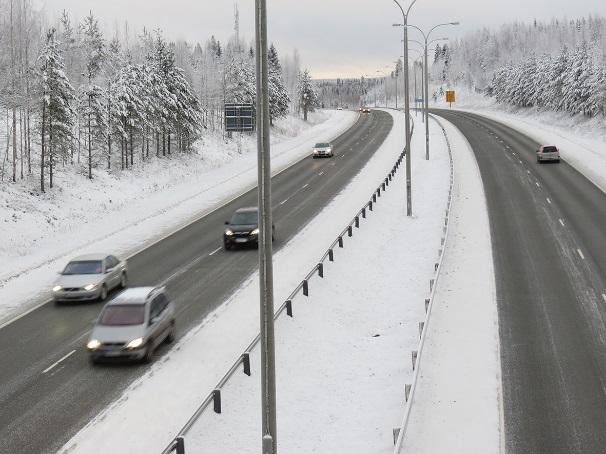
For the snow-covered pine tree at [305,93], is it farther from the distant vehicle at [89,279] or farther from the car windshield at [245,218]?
the distant vehicle at [89,279]

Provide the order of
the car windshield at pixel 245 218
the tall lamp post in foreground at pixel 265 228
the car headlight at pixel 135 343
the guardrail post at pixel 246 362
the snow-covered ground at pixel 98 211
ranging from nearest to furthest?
the tall lamp post in foreground at pixel 265 228, the guardrail post at pixel 246 362, the car headlight at pixel 135 343, the snow-covered ground at pixel 98 211, the car windshield at pixel 245 218

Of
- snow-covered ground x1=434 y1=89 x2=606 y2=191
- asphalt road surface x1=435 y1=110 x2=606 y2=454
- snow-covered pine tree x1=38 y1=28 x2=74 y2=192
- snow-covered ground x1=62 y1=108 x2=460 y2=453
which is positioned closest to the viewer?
snow-covered ground x1=62 y1=108 x2=460 y2=453

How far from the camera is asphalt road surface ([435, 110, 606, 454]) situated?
1295 centimetres

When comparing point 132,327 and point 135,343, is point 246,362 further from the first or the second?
point 132,327

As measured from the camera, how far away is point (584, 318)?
1938cm

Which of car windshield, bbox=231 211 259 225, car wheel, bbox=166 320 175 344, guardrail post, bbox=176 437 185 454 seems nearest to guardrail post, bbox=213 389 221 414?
guardrail post, bbox=176 437 185 454

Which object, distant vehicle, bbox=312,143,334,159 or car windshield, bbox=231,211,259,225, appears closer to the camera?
car windshield, bbox=231,211,259,225

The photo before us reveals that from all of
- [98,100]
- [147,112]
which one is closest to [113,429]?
[98,100]

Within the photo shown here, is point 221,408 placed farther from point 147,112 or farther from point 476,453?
point 147,112

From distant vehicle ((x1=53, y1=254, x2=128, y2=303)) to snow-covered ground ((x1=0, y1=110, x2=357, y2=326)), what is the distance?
56.0 inches

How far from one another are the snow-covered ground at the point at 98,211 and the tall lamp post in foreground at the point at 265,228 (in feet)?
50.9

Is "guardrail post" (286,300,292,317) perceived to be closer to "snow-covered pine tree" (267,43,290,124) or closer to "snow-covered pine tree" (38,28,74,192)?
"snow-covered pine tree" (38,28,74,192)

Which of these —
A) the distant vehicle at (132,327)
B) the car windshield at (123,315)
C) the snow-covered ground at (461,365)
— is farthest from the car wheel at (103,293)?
the snow-covered ground at (461,365)

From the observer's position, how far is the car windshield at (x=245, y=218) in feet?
99.2
